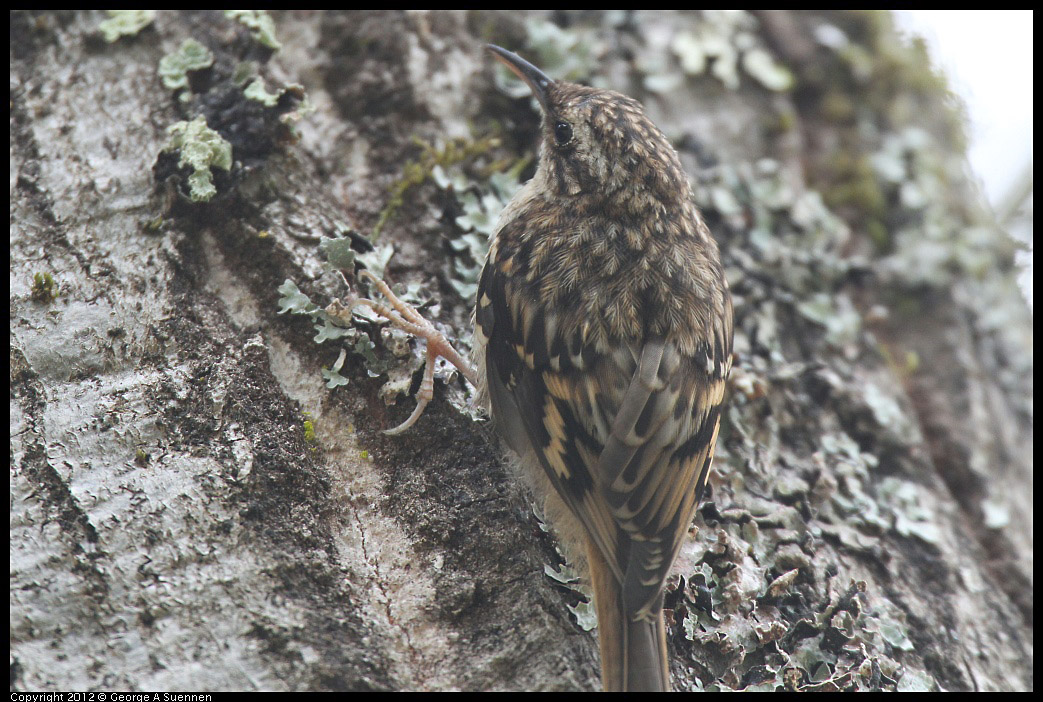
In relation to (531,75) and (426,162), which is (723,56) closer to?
(531,75)

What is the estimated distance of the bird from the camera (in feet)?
7.39

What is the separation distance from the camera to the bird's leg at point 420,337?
2.41 metres

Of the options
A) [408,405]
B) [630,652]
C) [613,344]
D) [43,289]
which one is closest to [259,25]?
[43,289]

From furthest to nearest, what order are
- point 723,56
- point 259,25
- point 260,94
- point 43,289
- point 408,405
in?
1. point 723,56
2. point 259,25
3. point 260,94
4. point 408,405
5. point 43,289

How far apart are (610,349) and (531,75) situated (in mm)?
1191

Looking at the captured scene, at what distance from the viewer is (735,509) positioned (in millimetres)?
2607

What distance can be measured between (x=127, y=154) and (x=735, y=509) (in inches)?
87.6

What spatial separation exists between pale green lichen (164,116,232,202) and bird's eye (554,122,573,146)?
1.09 metres

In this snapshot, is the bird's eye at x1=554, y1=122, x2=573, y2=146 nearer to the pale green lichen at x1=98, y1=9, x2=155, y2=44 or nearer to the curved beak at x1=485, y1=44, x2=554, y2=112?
the curved beak at x1=485, y1=44, x2=554, y2=112

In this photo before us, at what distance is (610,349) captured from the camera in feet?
8.12

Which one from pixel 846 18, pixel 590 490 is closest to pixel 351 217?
pixel 590 490

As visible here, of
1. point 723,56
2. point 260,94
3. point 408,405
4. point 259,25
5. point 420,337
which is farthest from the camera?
point 723,56

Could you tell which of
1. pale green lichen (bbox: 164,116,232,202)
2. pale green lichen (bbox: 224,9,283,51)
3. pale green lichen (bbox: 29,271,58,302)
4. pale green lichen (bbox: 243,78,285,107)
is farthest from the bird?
pale green lichen (bbox: 224,9,283,51)
